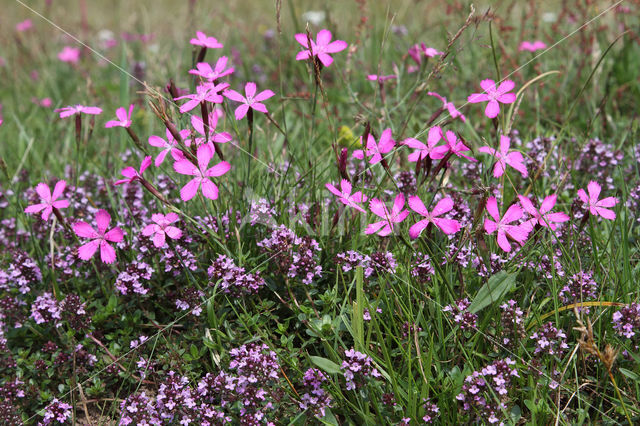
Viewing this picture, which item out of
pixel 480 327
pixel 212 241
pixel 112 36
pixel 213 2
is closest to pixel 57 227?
pixel 212 241

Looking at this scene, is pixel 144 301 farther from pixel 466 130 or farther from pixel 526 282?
pixel 466 130

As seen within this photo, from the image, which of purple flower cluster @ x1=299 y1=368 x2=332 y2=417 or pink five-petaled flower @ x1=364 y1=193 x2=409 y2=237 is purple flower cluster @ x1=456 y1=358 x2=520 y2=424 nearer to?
purple flower cluster @ x1=299 y1=368 x2=332 y2=417

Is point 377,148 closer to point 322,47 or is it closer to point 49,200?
point 322,47

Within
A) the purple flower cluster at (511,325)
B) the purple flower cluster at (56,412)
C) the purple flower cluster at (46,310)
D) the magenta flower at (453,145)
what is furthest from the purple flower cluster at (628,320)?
the purple flower cluster at (46,310)

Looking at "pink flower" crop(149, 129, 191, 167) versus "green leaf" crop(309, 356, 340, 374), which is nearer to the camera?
"green leaf" crop(309, 356, 340, 374)

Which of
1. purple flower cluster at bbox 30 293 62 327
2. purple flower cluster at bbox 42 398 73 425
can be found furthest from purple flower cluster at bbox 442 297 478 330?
purple flower cluster at bbox 30 293 62 327

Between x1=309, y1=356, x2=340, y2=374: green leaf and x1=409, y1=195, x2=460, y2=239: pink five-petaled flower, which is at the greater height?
x1=409, y1=195, x2=460, y2=239: pink five-petaled flower
